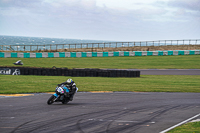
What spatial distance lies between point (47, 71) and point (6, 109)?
16563 mm

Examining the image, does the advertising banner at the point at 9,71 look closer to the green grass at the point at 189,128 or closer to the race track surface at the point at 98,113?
the race track surface at the point at 98,113

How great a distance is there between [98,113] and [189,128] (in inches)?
157

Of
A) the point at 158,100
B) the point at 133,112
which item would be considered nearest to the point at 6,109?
the point at 133,112

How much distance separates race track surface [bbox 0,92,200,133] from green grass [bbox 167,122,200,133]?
0.48m

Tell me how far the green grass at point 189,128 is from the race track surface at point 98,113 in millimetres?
482

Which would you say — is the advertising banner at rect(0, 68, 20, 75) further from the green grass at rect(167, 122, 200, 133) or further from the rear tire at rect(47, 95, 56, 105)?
the green grass at rect(167, 122, 200, 133)

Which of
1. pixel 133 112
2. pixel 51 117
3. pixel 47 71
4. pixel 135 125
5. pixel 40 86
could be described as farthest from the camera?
pixel 47 71

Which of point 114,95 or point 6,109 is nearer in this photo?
point 6,109

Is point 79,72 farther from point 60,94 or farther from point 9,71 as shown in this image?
point 60,94

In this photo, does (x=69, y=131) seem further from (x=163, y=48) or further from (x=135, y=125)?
(x=163, y=48)

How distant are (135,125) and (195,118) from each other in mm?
3089

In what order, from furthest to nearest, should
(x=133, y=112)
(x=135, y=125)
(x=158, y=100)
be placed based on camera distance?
(x=158, y=100), (x=133, y=112), (x=135, y=125)

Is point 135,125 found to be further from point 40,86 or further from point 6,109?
point 40,86

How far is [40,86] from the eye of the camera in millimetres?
20781
